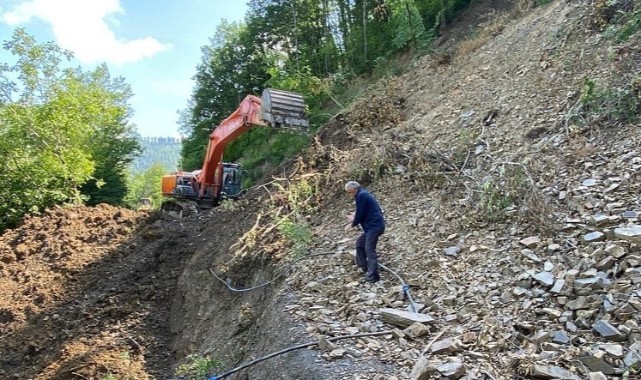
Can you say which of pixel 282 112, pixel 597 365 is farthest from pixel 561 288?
pixel 282 112

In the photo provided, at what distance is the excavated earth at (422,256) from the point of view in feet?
13.1

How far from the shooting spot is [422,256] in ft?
18.0

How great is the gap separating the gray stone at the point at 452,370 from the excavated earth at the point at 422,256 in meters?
0.01

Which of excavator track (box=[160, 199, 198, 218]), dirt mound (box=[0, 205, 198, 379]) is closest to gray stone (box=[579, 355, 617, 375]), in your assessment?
dirt mound (box=[0, 205, 198, 379])

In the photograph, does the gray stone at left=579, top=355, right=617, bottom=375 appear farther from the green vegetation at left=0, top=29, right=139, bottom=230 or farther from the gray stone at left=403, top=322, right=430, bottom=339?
the green vegetation at left=0, top=29, right=139, bottom=230

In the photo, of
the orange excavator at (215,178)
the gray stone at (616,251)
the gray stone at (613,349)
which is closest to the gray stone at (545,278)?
the gray stone at (616,251)

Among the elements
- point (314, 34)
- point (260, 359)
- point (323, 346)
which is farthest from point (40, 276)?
point (314, 34)

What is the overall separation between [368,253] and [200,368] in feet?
7.23

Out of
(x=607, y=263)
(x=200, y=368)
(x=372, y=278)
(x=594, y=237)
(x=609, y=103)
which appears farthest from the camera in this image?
(x=609, y=103)

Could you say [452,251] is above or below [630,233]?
below

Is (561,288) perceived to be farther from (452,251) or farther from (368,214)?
(368,214)

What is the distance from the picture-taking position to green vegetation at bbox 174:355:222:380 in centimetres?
534

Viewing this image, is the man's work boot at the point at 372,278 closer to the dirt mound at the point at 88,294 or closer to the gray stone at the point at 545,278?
the gray stone at the point at 545,278

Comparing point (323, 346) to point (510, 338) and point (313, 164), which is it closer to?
point (510, 338)
